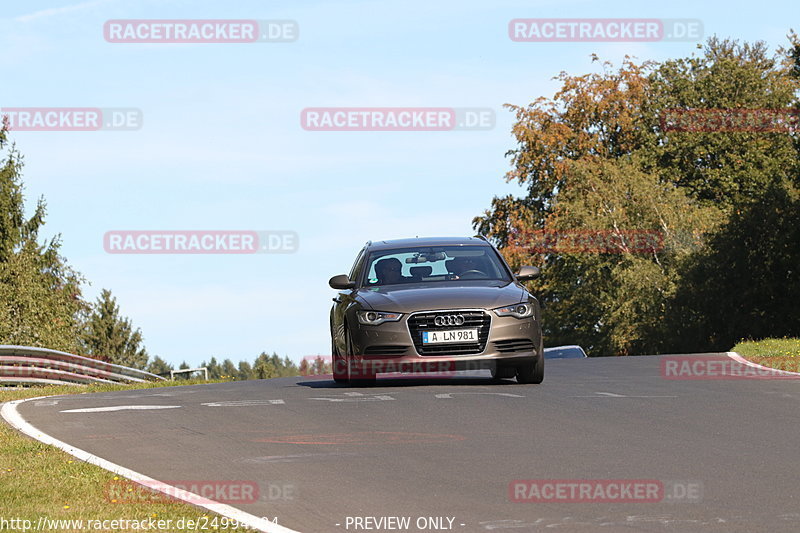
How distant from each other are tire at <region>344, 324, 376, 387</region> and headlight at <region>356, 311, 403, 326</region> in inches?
18.2

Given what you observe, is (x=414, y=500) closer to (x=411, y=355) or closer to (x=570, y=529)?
(x=570, y=529)

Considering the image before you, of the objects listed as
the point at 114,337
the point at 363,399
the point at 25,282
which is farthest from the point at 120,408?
the point at 114,337

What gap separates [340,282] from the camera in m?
18.3

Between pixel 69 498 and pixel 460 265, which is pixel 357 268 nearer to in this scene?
pixel 460 265

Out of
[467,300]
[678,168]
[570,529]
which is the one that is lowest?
[570,529]

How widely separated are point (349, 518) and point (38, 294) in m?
44.3

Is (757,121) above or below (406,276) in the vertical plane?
above

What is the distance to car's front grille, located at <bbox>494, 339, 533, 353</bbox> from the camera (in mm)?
16938

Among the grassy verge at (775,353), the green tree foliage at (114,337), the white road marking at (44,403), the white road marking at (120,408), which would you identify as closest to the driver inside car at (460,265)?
the white road marking at (120,408)

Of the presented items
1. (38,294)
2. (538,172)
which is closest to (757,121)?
(538,172)

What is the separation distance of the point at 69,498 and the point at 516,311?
8979 millimetres

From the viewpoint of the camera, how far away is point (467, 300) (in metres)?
17.0

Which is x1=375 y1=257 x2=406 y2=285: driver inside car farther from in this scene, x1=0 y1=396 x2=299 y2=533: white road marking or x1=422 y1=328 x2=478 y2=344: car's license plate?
x1=0 y1=396 x2=299 y2=533: white road marking

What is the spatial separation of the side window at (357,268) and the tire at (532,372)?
2667mm
